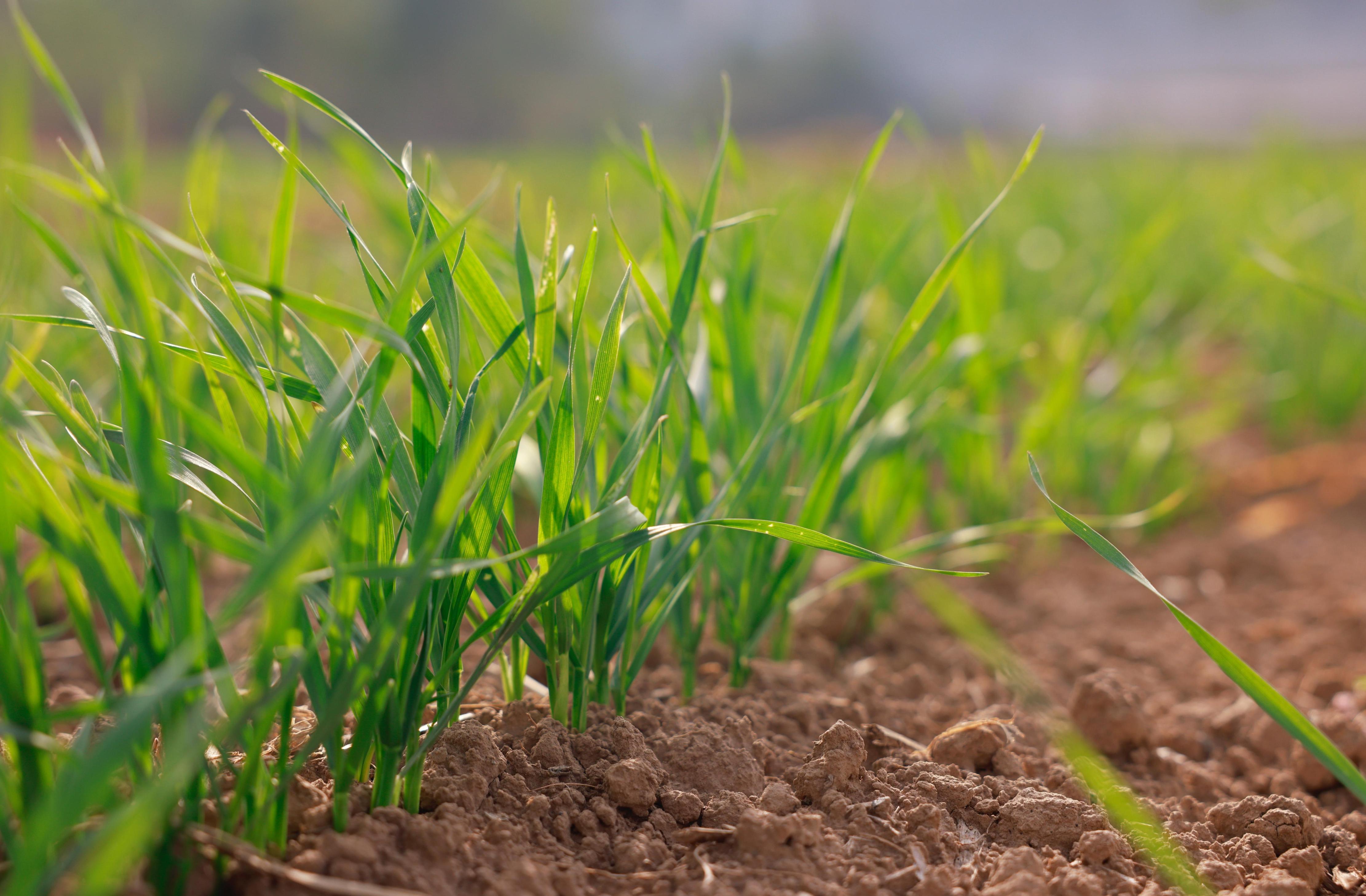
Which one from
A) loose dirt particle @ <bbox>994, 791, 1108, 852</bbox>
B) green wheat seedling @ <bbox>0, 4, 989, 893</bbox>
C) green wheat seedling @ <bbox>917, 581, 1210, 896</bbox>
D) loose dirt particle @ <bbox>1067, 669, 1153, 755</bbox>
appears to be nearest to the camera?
green wheat seedling @ <bbox>0, 4, 989, 893</bbox>

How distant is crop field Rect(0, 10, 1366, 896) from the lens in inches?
21.3

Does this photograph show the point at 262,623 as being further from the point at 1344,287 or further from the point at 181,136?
the point at 181,136

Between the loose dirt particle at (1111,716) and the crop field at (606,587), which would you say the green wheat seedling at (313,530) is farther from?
the loose dirt particle at (1111,716)

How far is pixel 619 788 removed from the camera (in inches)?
27.9

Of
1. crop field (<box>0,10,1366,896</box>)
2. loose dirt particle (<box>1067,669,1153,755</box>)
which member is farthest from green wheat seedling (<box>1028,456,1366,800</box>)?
loose dirt particle (<box>1067,669,1153,755</box>)

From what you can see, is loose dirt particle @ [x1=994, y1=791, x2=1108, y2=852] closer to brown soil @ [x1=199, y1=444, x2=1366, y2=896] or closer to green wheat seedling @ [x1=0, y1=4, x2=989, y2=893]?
brown soil @ [x1=199, y1=444, x2=1366, y2=896]

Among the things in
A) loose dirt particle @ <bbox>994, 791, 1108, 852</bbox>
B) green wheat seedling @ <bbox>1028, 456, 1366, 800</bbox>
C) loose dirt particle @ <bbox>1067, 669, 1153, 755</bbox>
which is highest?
loose dirt particle @ <bbox>1067, 669, 1153, 755</bbox>

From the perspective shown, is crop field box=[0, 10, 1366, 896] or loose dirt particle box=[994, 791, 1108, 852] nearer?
crop field box=[0, 10, 1366, 896]

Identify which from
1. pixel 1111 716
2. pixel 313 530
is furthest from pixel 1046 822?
pixel 313 530

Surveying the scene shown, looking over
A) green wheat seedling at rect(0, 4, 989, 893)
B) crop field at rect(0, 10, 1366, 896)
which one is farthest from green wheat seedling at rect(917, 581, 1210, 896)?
green wheat seedling at rect(0, 4, 989, 893)

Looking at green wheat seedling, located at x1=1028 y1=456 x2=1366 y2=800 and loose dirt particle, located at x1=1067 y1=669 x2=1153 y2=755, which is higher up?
loose dirt particle, located at x1=1067 y1=669 x2=1153 y2=755

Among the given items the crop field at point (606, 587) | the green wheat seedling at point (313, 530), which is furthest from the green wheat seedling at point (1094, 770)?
the green wheat seedling at point (313, 530)

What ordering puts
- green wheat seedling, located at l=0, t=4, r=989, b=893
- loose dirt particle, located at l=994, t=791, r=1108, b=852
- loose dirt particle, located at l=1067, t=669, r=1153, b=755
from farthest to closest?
loose dirt particle, located at l=1067, t=669, r=1153, b=755 → loose dirt particle, located at l=994, t=791, r=1108, b=852 → green wheat seedling, located at l=0, t=4, r=989, b=893

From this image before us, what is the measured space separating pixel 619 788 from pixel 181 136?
21.1 m
